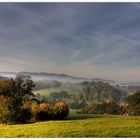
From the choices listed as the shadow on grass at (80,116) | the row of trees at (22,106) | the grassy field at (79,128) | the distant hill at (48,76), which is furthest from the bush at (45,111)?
the distant hill at (48,76)

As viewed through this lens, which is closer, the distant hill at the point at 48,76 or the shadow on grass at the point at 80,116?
the distant hill at the point at 48,76

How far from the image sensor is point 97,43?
A: 7969 millimetres

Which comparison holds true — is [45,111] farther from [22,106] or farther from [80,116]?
[80,116]

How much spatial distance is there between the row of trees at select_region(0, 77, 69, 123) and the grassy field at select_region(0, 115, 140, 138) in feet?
0.39

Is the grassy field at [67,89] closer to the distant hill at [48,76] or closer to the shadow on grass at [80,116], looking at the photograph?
the distant hill at [48,76]

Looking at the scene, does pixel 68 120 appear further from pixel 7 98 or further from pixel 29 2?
pixel 29 2

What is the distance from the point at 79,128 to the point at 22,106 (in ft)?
2.67

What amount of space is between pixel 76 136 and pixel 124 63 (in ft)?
3.69

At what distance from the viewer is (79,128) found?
25.8 feet

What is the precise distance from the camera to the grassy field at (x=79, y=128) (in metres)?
7.80

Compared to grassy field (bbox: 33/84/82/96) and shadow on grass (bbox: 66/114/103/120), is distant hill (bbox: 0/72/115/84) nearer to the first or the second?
grassy field (bbox: 33/84/82/96)

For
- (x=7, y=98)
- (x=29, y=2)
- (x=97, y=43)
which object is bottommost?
(x=7, y=98)

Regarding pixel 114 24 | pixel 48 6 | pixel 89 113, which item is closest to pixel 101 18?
pixel 114 24

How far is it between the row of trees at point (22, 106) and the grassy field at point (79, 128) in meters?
0.12
